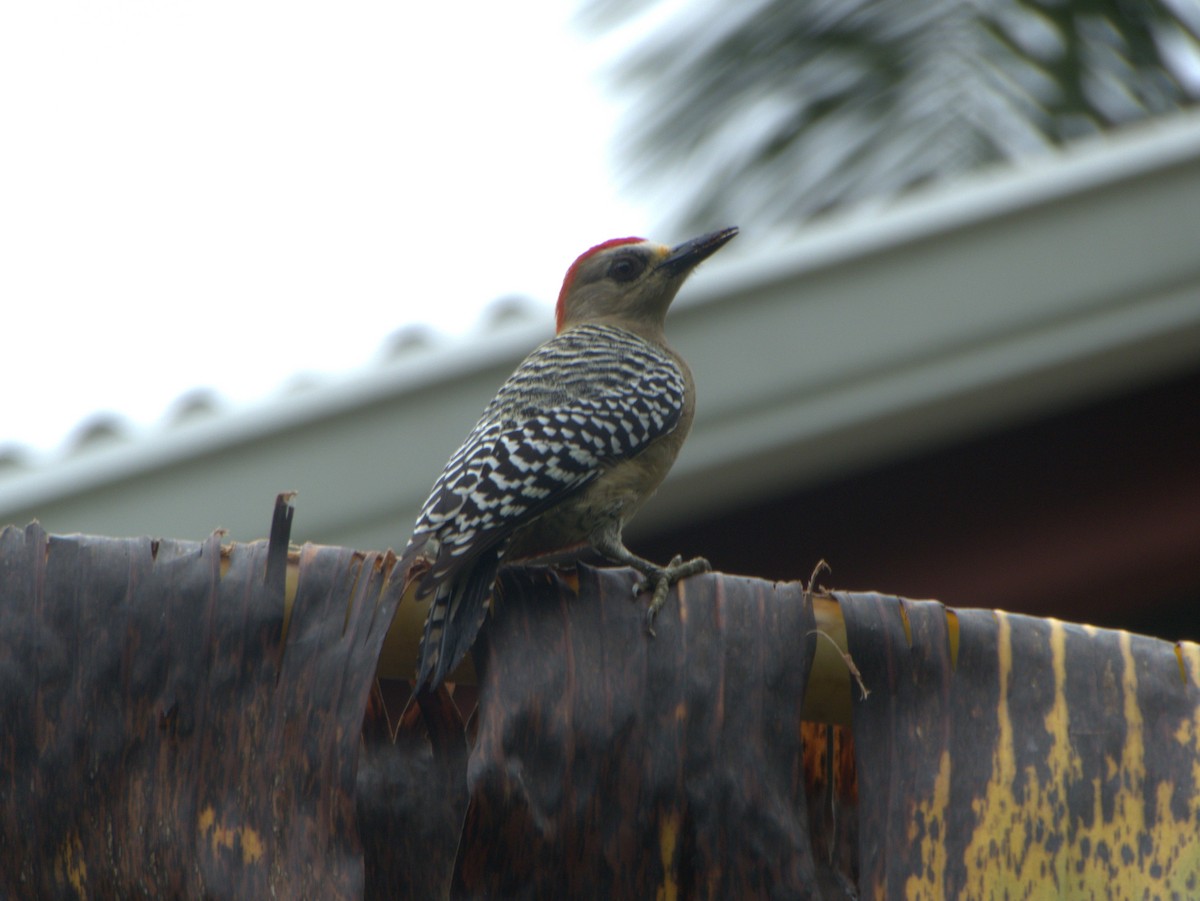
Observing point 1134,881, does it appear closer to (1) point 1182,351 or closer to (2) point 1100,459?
(1) point 1182,351

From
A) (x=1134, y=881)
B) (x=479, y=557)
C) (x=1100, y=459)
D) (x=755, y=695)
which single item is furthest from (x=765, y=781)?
(x=1100, y=459)

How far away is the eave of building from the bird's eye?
A: 2.75ft

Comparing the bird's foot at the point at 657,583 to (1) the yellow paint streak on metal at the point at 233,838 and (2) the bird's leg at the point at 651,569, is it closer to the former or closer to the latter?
(2) the bird's leg at the point at 651,569

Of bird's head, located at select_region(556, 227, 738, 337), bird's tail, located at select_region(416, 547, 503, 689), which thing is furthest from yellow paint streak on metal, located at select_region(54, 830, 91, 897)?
bird's head, located at select_region(556, 227, 738, 337)

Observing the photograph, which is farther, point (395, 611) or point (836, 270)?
point (836, 270)

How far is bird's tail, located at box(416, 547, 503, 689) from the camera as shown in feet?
6.39

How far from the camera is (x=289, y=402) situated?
3436mm

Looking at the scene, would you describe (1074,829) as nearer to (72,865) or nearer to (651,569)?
(651,569)

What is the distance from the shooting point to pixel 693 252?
161 inches

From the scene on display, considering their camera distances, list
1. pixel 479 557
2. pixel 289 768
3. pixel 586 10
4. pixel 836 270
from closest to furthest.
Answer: pixel 289 768
pixel 479 557
pixel 836 270
pixel 586 10

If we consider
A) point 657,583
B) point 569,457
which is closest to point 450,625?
point 657,583

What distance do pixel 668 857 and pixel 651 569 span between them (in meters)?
0.59

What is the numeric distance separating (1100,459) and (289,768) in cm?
274

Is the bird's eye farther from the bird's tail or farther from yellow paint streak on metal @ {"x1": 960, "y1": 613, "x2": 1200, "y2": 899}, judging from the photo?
yellow paint streak on metal @ {"x1": 960, "y1": 613, "x2": 1200, "y2": 899}
